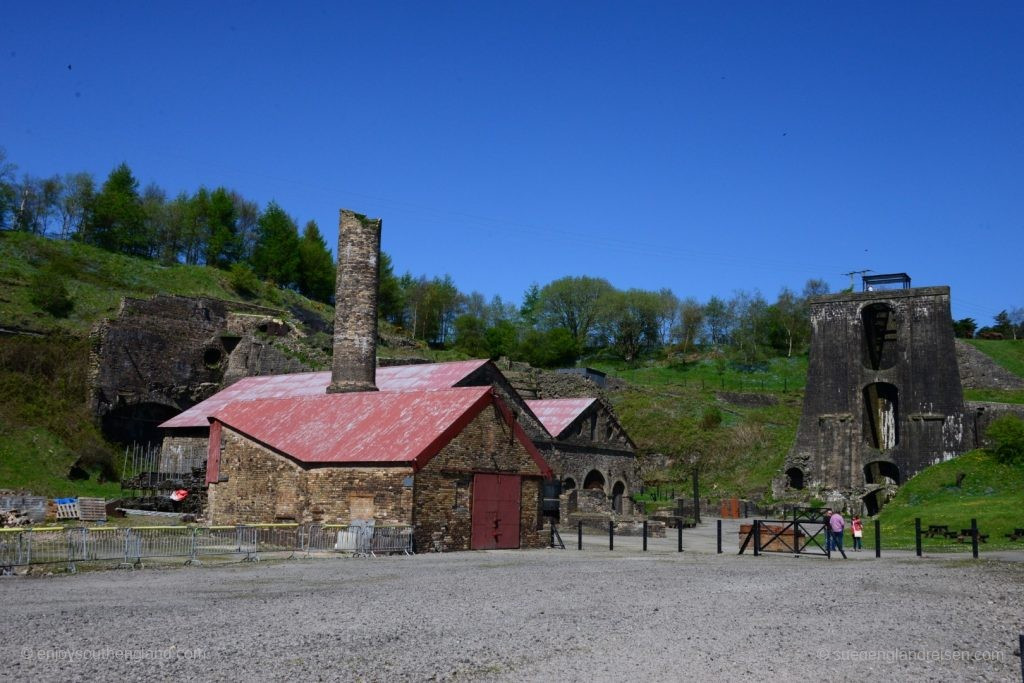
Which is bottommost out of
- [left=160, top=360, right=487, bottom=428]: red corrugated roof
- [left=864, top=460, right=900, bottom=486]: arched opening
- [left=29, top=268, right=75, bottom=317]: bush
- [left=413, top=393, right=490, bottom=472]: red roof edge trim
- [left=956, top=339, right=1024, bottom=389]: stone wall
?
[left=864, top=460, right=900, bottom=486]: arched opening

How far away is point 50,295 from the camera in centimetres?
4825

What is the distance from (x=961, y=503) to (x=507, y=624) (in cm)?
2793

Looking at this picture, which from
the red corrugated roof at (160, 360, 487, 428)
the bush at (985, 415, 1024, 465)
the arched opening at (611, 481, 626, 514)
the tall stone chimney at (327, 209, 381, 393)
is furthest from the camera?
the arched opening at (611, 481, 626, 514)

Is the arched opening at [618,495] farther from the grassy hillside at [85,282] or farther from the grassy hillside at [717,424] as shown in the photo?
the grassy hillside at [85,282]

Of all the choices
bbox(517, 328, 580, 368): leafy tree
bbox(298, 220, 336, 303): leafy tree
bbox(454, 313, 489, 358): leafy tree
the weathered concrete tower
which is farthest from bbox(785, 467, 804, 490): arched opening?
bbox(298, 220, 336, 303): leafy tree

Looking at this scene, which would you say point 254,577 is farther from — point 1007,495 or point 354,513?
point 1007,495

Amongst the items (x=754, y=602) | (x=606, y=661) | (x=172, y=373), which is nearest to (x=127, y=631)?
(x=606, y=661)

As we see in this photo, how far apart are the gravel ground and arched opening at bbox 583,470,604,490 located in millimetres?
23326

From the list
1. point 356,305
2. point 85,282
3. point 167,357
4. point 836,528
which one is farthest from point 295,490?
point 85,282

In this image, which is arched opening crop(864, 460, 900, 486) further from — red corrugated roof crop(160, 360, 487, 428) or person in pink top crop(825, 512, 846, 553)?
person in pink top crop(825, 512, 846, 553)

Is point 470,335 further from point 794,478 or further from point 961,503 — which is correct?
point 961,503

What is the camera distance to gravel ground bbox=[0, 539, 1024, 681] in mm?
7863

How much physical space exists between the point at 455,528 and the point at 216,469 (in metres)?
7.66

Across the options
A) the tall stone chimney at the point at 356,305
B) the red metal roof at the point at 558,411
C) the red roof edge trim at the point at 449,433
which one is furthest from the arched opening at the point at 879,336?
the red roof edge trim at the point at 449,433
